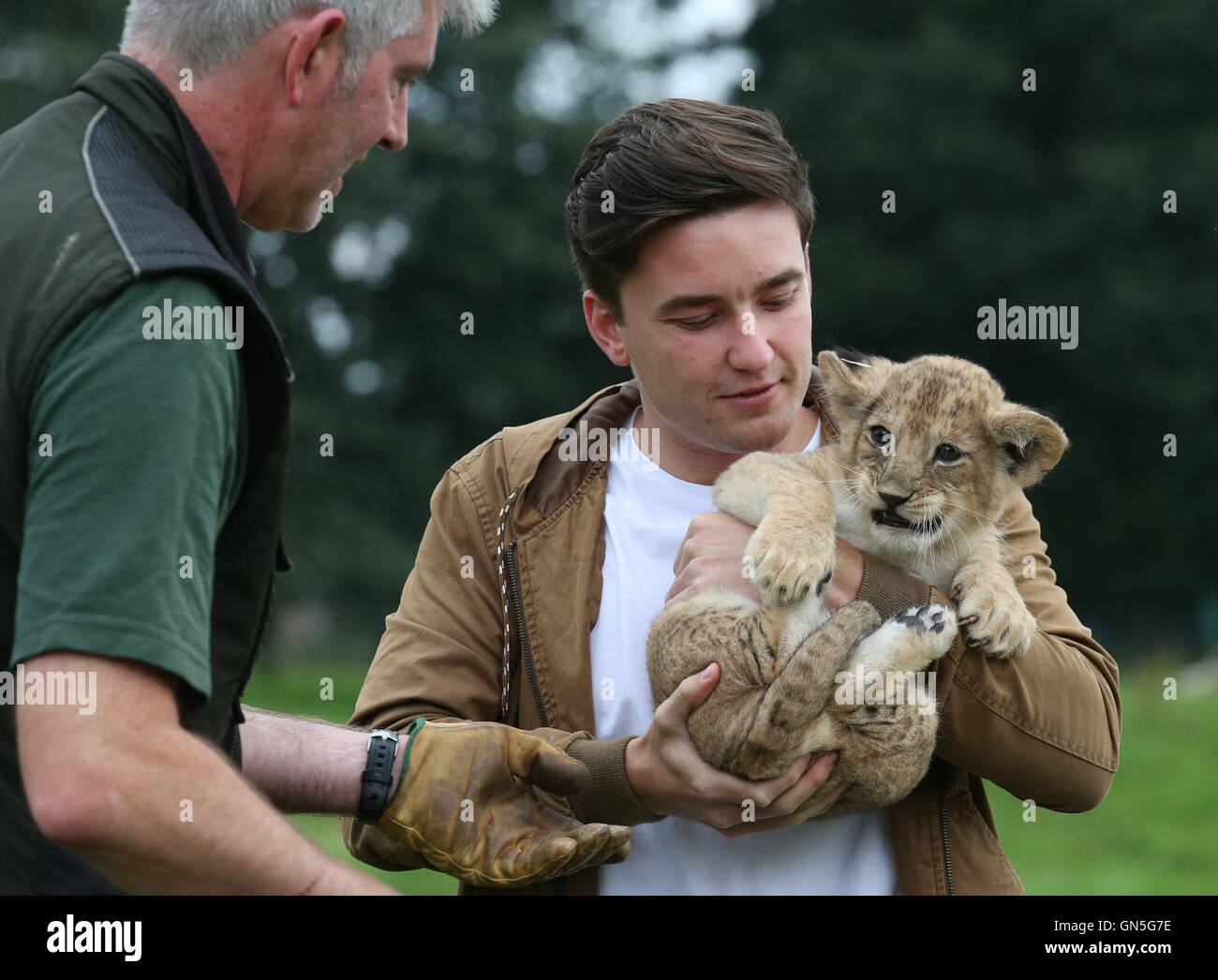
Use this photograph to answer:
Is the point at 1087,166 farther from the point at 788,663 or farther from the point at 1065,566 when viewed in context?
the point at 788,663

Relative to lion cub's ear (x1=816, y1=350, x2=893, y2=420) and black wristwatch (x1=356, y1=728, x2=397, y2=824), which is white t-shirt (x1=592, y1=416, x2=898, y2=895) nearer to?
lion cub's ear (x1=816, y1=350, x2=893, y2=420)

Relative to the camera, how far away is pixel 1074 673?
3.90 meters

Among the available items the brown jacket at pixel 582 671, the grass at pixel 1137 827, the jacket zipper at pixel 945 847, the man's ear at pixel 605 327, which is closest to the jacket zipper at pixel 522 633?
the brown jacket at pixel 582 671

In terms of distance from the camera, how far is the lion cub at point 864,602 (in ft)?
12.7

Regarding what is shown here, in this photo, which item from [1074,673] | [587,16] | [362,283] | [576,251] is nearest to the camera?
[1074,673]

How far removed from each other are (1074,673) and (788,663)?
2.70ft

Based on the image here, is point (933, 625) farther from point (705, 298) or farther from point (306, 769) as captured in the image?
point (306, 769)

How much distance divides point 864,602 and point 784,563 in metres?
0.27

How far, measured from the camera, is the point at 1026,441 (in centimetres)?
445

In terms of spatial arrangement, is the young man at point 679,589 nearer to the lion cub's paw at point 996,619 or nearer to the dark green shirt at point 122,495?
the lion cub's paw at point 996,619

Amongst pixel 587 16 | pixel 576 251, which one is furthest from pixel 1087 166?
pixel 576 251

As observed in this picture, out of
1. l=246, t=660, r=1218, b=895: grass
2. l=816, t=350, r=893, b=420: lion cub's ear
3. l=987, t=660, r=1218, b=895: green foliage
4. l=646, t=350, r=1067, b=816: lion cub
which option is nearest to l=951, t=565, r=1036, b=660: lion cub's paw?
l=646, t=350, r=1067, b=816: lion cub

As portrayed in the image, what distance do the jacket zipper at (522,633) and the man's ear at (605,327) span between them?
87 centimetres

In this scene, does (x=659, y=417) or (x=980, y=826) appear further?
(x=659, y=417)
